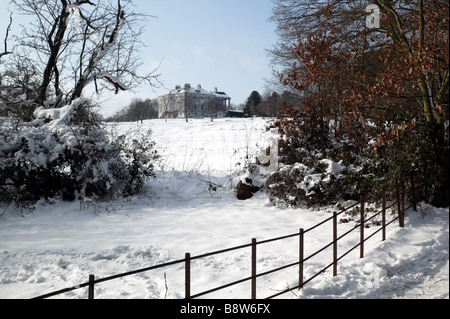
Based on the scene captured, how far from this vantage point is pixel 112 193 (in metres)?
10.9

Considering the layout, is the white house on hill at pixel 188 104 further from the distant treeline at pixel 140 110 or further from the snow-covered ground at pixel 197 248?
the snow-covered ground at pixel 197 248

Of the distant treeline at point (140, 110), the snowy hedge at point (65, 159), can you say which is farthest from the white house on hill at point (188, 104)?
the snowy hedge at point (65, 159)

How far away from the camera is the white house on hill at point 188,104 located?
60.6m

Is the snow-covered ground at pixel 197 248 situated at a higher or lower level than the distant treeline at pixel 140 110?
lower

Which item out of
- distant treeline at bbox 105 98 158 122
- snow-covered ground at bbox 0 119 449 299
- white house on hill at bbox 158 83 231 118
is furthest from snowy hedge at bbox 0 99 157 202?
white house on hill at bbox 158 83 231 118

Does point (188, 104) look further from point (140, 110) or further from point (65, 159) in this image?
point (65, 159)

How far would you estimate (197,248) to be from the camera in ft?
23.9

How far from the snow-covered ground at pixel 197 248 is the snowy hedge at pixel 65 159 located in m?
0.55

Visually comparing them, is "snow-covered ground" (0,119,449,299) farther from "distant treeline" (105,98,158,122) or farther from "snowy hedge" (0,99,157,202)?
"distant treeline" (105,98,158,122)

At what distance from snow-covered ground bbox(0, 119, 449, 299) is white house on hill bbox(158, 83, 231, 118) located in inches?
1888

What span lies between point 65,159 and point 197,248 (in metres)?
5.57

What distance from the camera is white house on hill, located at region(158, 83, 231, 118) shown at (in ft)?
199
